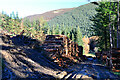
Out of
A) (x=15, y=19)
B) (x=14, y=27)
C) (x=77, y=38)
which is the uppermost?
(x=15, y=19)

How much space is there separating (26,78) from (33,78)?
0.38 meters

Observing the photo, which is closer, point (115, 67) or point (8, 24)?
point (115, 67)

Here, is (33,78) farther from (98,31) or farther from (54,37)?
(98,31)

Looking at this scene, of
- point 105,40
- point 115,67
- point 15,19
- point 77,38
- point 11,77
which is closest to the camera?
point 11,77

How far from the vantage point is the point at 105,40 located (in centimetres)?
2655

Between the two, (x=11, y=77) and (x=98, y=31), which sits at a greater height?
(x=98, y=31)

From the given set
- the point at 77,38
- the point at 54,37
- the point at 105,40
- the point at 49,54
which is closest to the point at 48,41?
the point at 54,37

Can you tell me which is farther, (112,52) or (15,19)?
(15,19)

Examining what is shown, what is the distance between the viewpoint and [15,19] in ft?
278

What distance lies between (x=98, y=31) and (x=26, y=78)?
84.4ft

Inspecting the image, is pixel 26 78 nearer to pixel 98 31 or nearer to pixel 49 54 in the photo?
pixel 49 54

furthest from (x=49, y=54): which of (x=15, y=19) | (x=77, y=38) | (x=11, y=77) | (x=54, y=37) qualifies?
(x=15, y=19)

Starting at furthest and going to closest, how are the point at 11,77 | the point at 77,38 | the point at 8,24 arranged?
the point at 77,38 → the point at 8,24 → the point at 11,77

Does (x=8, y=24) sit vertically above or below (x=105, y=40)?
above
